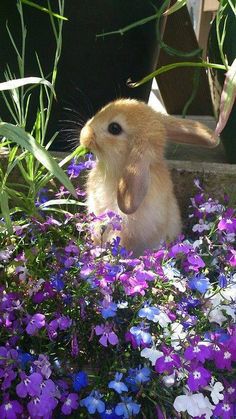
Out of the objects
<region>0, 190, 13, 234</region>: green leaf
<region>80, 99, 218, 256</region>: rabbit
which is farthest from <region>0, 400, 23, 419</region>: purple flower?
<region>80, 99, 218, 256</region>: rabbit

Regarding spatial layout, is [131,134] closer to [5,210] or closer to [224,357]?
[5,210]

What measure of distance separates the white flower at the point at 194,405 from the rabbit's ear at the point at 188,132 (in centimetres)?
74

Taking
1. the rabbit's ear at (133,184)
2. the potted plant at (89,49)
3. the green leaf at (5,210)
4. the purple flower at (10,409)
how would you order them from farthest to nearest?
the potted plant at (89,49)
the rabbit's ear at (133,184)
the green leaf at (5,210)
the purple flower at (10,409)

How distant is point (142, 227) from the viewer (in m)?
1.59

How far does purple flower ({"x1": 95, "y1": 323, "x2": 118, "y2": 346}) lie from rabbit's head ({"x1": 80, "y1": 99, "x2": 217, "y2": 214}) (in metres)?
0.53

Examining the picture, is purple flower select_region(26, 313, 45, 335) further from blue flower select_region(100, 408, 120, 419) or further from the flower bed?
blue flower select_region(100, 408, 120, 419)

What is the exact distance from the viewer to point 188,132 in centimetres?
163

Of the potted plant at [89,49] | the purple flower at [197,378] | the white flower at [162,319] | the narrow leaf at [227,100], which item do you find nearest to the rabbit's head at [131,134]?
the narrow leaf at [227,100]

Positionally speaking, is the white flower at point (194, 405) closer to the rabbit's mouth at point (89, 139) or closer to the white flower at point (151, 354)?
the white flower at point (151, 354)

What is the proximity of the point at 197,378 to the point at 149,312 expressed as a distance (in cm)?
15

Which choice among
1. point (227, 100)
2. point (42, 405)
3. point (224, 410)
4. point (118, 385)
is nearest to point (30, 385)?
point (42, 405)

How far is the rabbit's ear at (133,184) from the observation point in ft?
4.66

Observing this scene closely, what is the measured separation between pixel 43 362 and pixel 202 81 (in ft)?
5.90

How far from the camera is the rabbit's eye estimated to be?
63.7 inches
